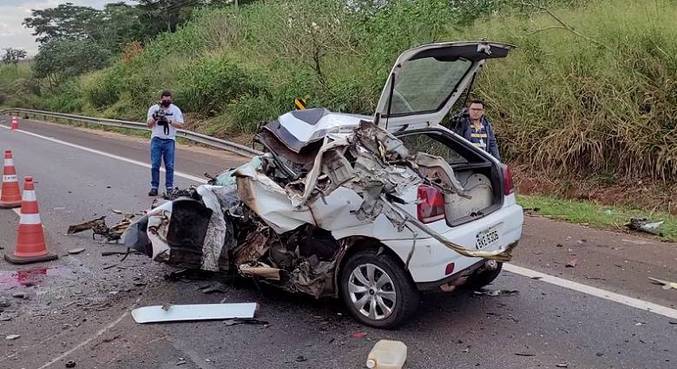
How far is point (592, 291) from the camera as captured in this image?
199 inches

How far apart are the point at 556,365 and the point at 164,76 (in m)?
24.1

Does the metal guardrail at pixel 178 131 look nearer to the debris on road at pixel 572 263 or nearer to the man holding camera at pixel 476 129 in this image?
the man holding camera at pixel 476 129

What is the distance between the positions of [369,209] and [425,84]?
4.19 ft

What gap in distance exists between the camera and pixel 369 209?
4.10 m

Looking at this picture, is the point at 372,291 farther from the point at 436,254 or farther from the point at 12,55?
A: the point at 12,55

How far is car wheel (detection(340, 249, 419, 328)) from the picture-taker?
4234 millimetres

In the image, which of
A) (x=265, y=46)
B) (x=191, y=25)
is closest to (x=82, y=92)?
(x=191, y=25)

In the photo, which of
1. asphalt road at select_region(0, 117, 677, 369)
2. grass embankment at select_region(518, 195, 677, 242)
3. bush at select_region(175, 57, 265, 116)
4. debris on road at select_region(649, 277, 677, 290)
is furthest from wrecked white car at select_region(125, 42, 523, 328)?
bush at select_region(175, 57, 265, 116)

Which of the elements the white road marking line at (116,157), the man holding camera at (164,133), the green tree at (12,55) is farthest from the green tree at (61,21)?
the man holding camera at (164,133)

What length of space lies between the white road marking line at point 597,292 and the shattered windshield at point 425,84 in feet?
5.61

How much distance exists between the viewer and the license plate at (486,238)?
14.2ft

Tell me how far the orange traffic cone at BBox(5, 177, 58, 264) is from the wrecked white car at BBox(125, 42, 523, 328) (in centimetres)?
146

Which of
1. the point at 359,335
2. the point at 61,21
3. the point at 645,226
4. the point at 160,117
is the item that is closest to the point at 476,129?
the point at 645,226

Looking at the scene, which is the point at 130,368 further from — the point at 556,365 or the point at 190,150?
the point at 190,150
